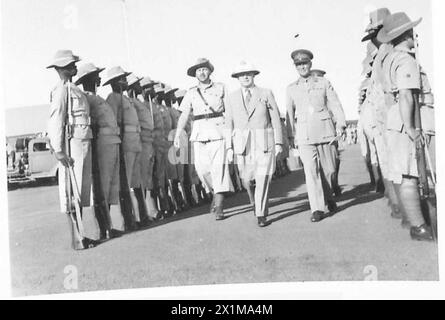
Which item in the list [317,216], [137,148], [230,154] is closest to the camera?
[317,216]

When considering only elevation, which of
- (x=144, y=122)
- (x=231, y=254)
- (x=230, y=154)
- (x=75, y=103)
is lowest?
(x=231, y=254)

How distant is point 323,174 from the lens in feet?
21.1

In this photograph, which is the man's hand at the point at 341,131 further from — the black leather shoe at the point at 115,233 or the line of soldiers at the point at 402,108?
the black leather shoe at the point at 115,233

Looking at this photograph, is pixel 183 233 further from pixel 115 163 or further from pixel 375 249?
pixel 375 249

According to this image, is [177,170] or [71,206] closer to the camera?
[71,206]

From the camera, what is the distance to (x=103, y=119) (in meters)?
6.33

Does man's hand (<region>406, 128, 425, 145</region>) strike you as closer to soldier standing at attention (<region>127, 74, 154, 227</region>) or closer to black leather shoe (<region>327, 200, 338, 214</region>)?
black leather shoe (<region>327, 200, 338, 214</region>)

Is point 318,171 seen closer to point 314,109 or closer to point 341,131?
point 341,131

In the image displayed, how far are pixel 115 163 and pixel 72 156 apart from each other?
0.62m

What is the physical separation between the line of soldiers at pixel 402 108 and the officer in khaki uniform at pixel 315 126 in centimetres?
53

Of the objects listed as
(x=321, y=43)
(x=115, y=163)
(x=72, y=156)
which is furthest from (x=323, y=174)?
(x=72, y=156)

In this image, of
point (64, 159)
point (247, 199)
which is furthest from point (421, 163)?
point (64, 159)

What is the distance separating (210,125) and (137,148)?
35.8 inches

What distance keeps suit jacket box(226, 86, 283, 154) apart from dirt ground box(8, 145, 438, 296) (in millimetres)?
508
